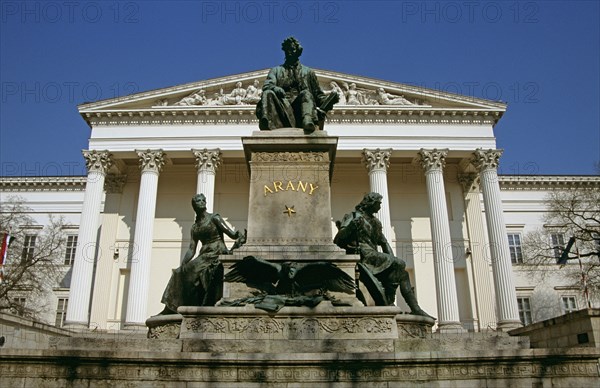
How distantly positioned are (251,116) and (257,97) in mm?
1528

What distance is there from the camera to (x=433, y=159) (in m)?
35.8

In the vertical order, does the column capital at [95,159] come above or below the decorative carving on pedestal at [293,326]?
above

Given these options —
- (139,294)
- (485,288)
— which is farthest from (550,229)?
(139,294)

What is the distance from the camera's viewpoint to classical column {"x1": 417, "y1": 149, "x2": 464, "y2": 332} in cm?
3203

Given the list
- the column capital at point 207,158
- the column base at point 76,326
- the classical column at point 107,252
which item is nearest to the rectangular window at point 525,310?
the column capital at point 207,158

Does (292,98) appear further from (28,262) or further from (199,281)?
(28,262)

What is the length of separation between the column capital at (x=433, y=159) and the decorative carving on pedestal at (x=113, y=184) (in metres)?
22.7

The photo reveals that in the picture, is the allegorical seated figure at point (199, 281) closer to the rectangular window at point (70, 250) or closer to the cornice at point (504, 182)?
the rectangular window at point (70, 250)

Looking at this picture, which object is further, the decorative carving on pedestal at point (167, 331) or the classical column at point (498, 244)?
the classical column at point (498, 244)

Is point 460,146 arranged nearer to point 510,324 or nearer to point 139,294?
point 510,324

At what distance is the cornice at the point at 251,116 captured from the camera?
3725 cm

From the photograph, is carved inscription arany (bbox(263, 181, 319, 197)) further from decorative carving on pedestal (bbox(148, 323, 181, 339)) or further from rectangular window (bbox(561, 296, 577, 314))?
rectangular window (bbox(561, 296, 577, 314))

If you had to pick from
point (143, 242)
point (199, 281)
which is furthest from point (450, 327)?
point (199, 281)

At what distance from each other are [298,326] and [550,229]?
45.4 meters
